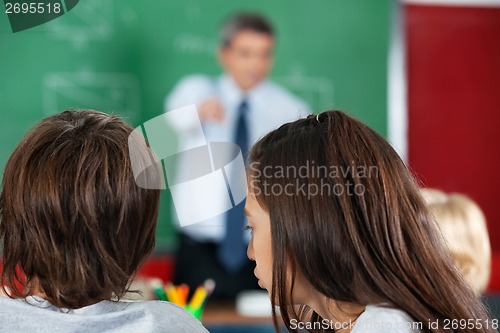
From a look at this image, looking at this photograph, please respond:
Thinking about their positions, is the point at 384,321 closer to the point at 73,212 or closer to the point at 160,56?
the point at 73,212

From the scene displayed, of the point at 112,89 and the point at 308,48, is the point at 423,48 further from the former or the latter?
the point at 112,89

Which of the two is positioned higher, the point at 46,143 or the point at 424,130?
the point at 46,143

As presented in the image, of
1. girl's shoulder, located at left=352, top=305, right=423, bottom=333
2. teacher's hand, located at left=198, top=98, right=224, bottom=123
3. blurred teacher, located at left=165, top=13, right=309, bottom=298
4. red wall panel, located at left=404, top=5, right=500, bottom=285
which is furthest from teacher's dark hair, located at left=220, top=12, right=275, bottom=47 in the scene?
girl's shoulder, located at left=352, top=305, right=423, bottom=333

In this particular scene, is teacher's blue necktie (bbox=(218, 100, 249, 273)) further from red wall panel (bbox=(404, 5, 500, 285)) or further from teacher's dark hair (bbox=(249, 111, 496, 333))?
teacher's dark hair (bbox=(249, 111, 496, 333))

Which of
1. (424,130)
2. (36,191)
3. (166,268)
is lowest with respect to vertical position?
(166,268)

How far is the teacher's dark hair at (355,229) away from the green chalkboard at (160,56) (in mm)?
2310

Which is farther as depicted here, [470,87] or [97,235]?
[470,87]

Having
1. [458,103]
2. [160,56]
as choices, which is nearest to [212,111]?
[160,56]

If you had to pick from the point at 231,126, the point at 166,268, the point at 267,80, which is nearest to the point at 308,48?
the point at 267,80

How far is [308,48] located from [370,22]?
31 cm

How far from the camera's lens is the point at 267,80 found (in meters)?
3.50

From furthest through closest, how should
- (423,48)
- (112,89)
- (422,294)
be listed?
(423,48), (112,89), (422,294)

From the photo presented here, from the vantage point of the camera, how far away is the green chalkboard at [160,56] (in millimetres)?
3312

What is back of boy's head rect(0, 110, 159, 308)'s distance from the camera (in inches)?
39.8
